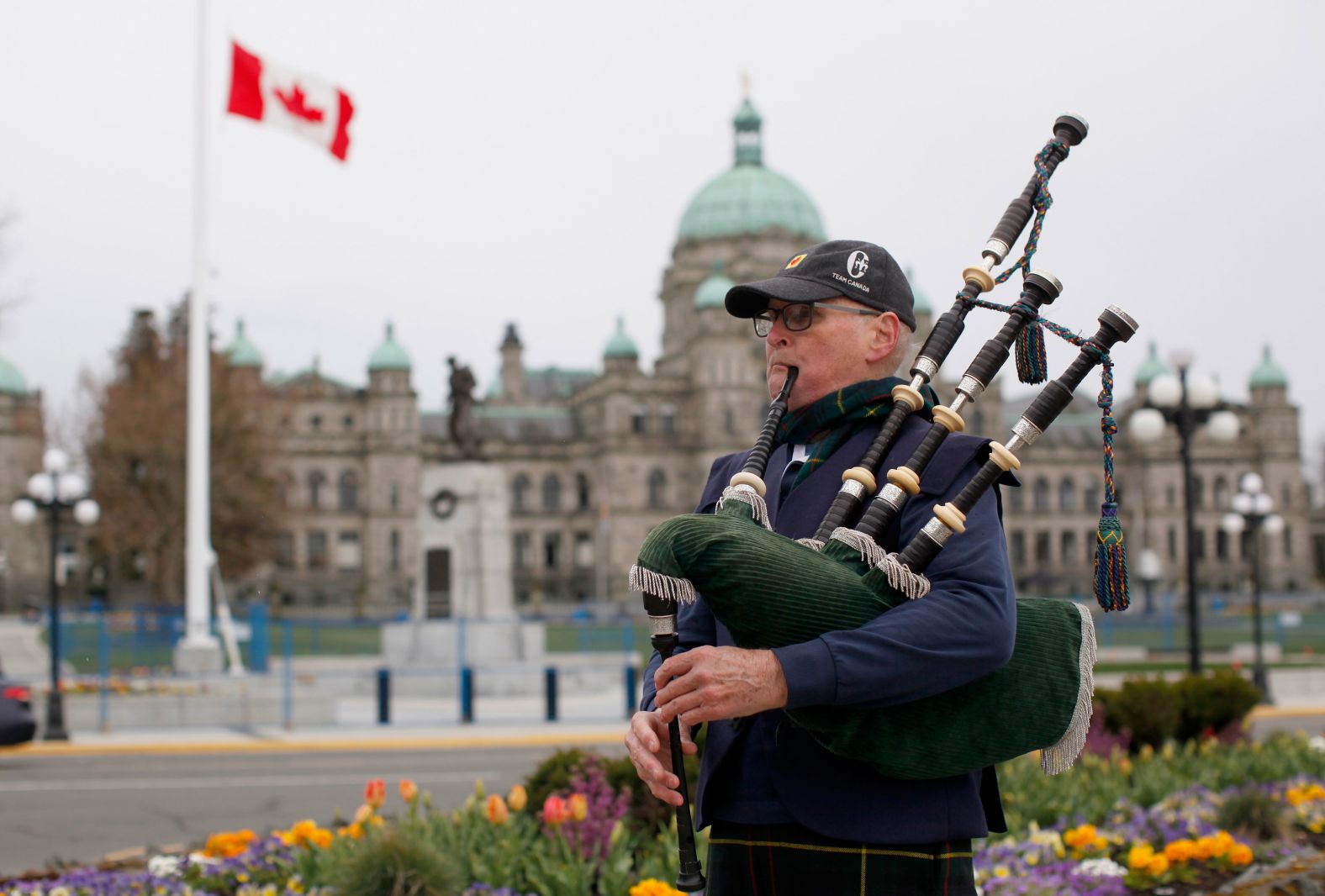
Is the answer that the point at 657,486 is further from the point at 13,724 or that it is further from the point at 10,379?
the point at 13,724

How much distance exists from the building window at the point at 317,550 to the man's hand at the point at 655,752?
9099 centimetres

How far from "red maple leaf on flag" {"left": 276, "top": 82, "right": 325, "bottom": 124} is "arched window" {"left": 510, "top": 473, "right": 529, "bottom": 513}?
240 ft

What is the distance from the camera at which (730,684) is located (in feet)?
8.41

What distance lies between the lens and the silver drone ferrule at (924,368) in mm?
3055

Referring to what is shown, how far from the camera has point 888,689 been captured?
8.50ft

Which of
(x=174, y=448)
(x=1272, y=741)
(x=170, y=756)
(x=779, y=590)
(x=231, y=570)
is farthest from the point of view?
(x=231, y=570)

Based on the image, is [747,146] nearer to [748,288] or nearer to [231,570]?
[231,570]

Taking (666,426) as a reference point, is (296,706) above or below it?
below

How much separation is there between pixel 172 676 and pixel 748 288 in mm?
21681

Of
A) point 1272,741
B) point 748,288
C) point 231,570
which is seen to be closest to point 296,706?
point 1272,741

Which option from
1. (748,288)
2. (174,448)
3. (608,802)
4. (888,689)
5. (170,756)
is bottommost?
(170,756)

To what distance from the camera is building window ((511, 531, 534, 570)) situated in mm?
95125

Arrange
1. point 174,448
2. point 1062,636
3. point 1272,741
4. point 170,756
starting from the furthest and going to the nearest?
1. point 174,448
2. point 170,756
3. point 1272,741
4. point 1062,636

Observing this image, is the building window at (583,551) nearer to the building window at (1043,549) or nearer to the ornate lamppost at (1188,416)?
the building window at (1043,549)
